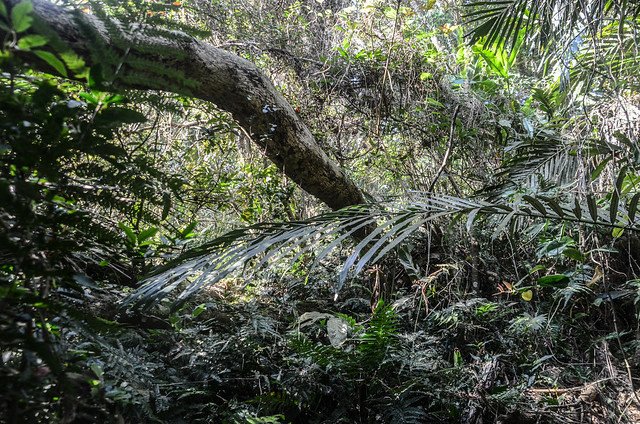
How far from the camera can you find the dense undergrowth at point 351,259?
3.14ft

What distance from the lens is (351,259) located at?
1.62 metres

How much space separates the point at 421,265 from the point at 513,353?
1.07m

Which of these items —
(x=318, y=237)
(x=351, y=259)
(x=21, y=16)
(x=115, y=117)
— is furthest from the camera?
(x=318, y=237)

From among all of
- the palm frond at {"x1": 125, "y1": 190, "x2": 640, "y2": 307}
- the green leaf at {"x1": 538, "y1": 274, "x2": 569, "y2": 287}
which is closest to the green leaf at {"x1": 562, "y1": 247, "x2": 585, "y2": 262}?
the green leaf at {"x1": 538, "y1": 274, "x2": 569, "y2": 287}

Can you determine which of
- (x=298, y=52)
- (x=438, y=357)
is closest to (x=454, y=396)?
(x=438, y=357)

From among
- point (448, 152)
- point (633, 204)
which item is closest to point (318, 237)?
point (633, 204)

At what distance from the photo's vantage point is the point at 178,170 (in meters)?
3.20

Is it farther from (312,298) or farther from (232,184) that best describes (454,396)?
(232,184)

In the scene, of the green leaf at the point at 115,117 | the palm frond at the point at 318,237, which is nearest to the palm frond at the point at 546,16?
the palm frond at the point at 318,237

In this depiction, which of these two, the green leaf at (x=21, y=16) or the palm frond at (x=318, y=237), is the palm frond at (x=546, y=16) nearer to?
the palm frond at (x=318, y=237)

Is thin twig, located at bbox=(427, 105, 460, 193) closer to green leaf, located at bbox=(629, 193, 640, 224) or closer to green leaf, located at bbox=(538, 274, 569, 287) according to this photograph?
green leaf, located at bbox=(538, 274, 569, 287)

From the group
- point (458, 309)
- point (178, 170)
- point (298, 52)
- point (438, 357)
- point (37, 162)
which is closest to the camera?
point (37, 162)

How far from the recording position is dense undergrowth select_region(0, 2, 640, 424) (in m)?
0.96

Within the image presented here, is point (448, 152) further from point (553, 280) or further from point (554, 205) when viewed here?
point (554, 205)
